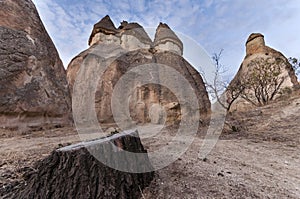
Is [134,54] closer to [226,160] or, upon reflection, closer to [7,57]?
[7,57]

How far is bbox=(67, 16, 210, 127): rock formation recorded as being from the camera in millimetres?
13484

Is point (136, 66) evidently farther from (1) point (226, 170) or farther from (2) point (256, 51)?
(2) point (256, 51)

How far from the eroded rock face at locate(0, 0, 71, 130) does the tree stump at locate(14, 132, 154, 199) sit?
15.7 ft

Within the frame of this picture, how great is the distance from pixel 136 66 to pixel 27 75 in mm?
9898

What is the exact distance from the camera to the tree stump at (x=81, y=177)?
1907mm

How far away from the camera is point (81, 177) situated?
196 cm

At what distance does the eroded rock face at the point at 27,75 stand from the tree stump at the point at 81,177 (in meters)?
4.78

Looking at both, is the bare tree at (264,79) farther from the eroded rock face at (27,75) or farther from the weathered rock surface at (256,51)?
the eroded rock face at (27,75)

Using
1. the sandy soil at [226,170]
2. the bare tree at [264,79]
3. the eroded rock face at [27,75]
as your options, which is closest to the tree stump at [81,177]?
the sandy soil at [226,170]

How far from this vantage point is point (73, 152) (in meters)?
2.04

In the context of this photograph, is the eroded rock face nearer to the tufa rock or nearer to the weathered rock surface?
the tufa rock

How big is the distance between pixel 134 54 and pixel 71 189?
1524 cm

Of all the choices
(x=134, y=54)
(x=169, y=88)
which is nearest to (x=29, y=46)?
(x=169, y=88)

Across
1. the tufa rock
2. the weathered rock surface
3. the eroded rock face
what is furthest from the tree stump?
the weathered rock surface
